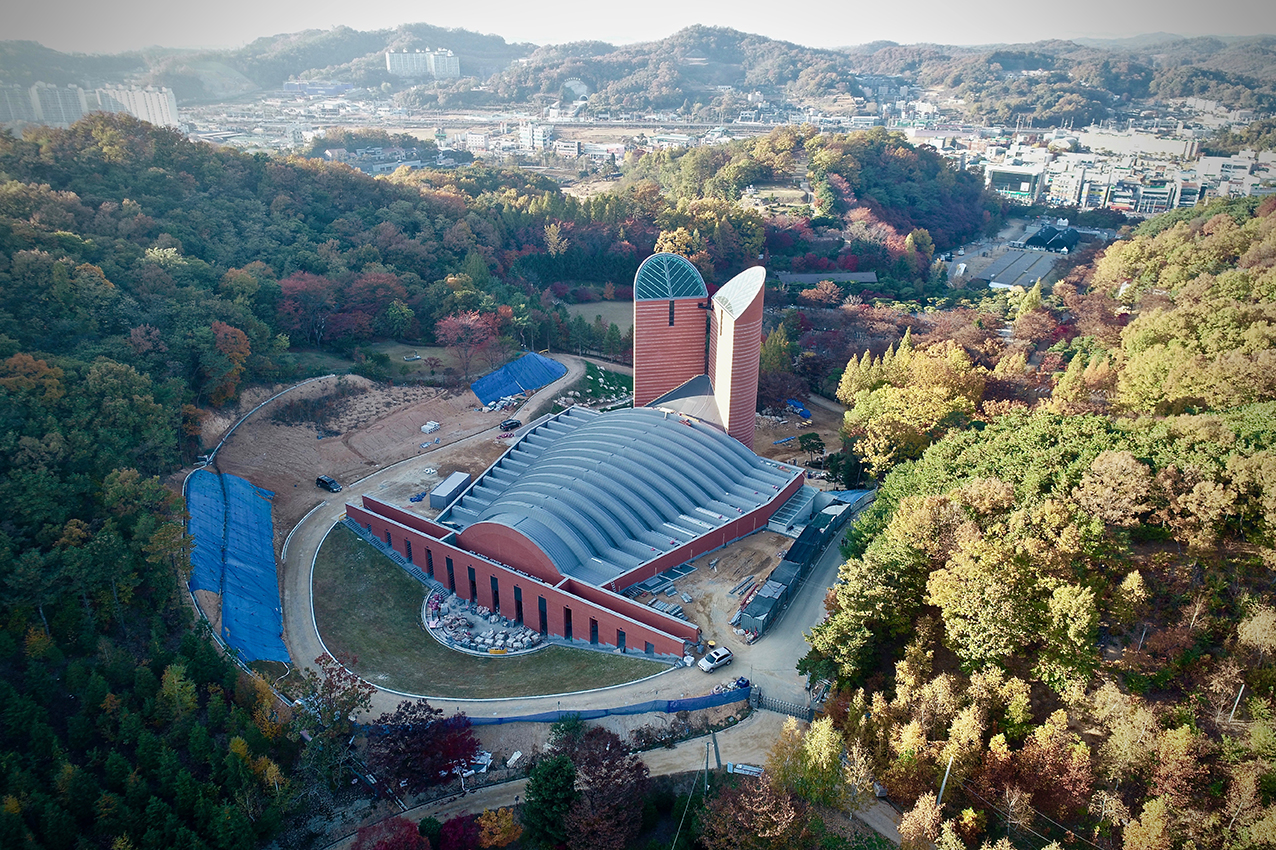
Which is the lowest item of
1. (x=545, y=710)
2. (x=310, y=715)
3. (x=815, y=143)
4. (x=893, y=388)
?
(x=545, y=710)

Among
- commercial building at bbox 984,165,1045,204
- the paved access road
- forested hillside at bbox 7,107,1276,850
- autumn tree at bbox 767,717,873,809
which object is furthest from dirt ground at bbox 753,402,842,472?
commercial building at bbox 984,165,1045,204

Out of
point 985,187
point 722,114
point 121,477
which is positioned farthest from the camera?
point 722,114

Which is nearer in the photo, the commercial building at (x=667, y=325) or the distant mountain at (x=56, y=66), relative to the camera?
the commercial building at (x=667, y=325)

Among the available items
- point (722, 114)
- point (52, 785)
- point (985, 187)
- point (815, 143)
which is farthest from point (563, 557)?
point (722, 114)

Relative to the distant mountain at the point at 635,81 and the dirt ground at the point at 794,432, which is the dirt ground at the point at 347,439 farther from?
the distant mountain at the point at 635,81

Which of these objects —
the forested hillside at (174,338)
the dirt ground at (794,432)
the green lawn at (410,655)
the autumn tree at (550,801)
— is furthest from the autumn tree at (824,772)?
the dirt ground at (794,432)

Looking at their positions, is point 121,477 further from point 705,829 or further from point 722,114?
point 722,114
